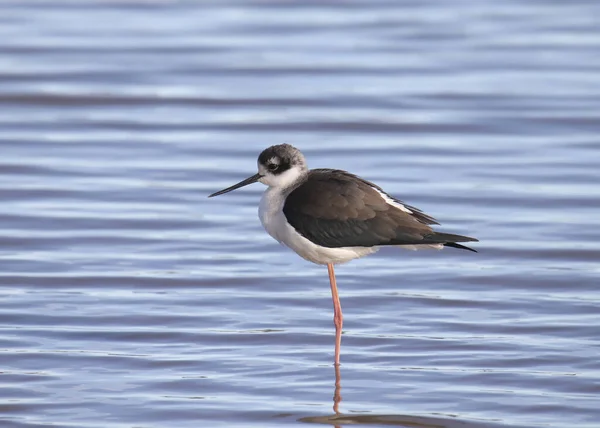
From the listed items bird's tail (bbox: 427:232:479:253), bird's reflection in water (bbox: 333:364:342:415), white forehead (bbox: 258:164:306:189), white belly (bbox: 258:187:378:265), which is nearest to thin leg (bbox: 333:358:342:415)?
bird's reflection in water (bbox: 333:364:342:415)

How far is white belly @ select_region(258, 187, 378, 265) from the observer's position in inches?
321

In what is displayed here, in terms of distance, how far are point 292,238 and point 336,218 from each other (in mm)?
304

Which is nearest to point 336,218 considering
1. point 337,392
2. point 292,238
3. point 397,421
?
point 292,238

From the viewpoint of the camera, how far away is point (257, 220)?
1103 centimetres

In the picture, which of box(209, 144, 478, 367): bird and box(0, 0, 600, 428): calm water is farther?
box(209, 144, 478, 367): bird

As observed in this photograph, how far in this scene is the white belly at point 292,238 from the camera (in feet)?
26.7

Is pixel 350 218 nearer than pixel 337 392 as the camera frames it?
No

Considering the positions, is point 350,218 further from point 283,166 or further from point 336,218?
point 283,166

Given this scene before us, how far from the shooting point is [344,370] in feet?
25.1

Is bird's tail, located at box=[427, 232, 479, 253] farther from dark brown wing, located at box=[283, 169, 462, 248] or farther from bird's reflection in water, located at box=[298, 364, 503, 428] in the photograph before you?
bird's reflection in water, located at box=[298, 364, 503, 428]

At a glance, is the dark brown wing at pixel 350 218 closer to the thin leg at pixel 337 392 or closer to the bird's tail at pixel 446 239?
the bird's tail at pixel 446 239

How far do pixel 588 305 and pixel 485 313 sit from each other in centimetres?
67

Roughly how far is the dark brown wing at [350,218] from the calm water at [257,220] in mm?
636

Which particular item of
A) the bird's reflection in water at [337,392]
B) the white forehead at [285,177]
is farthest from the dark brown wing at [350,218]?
the bird's reflection in water at [337,392]
